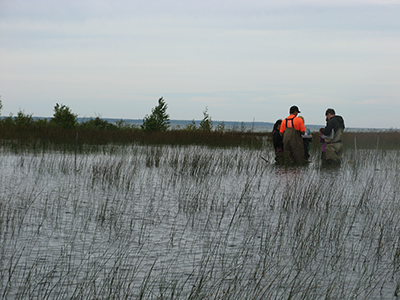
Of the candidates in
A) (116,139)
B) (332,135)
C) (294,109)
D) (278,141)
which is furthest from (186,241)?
(116,139)

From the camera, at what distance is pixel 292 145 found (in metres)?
12.6

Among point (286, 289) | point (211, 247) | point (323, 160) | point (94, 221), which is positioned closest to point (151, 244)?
point (211, 247)

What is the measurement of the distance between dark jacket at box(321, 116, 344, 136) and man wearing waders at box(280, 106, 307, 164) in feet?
1.95

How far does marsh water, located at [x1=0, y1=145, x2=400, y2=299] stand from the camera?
3629 mm

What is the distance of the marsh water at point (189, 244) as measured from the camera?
363 centimetres

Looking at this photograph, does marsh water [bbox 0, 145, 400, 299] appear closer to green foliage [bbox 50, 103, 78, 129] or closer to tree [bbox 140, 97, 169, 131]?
green foliage [bbox 50, 103, 78, 129]

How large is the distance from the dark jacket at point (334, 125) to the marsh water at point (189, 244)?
3.39m

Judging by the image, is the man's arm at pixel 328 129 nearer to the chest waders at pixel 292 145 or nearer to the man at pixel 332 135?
the man at pixel 332 135

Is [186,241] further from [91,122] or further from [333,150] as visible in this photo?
[91,122]

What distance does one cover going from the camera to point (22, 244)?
4.69 metres

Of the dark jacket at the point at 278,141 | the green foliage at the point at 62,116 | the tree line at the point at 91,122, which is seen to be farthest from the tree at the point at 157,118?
the dark jacket at the point at 278,141

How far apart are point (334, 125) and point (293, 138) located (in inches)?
46.2

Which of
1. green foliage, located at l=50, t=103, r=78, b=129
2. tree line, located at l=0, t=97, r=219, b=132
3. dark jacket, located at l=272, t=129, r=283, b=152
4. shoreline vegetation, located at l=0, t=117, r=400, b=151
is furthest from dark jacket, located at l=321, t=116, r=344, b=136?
green foliage, located at l=50, t=103, r=78, b=129

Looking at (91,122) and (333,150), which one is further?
Answer: (91,122)
